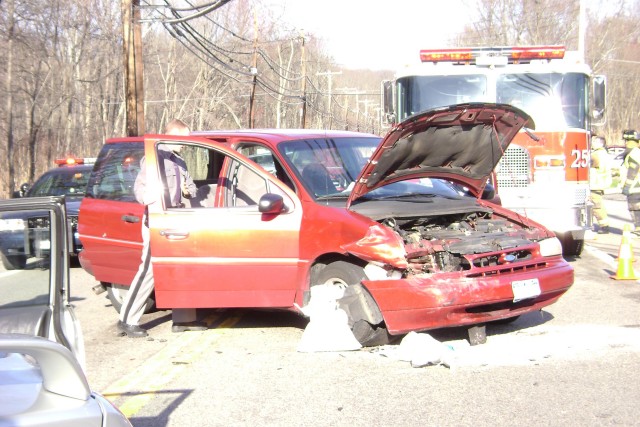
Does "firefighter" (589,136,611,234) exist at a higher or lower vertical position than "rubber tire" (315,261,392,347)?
higher

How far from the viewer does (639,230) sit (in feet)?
48.7

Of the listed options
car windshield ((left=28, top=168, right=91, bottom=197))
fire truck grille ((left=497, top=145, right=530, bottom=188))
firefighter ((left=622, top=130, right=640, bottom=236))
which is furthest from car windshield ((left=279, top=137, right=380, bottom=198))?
firefighter ((left=622, top=130, right=640, bottom=236))

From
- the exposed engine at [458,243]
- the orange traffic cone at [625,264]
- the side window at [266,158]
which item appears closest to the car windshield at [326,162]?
the side window at [266,158]

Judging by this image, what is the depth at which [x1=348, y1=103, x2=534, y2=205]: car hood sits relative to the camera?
6.81 meters

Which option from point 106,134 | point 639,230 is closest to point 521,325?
point 639,230

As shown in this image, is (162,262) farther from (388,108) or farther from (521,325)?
(388,108)

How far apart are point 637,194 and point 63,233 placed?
13.2m

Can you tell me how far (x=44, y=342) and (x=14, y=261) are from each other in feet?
5.37

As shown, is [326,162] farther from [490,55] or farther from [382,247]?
[490,55]

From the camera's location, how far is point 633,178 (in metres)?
14.9

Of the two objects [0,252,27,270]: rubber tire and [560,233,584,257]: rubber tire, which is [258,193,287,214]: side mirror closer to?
[0,252,27,270]: rubber tire

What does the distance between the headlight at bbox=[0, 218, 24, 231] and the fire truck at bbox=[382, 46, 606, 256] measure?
8465 mm

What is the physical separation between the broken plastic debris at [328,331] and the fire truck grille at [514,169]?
5.99 meters

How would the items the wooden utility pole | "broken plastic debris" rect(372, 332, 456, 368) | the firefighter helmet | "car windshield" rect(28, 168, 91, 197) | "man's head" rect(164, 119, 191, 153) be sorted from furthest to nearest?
the wooden utility pole
the firefighter helmet
"car windshield" rect(28, 168, 91, 197)
"man's head" rect(164, 119, 191, 153)
"broken plastic debris" rect(372, 332, 456, 368)
